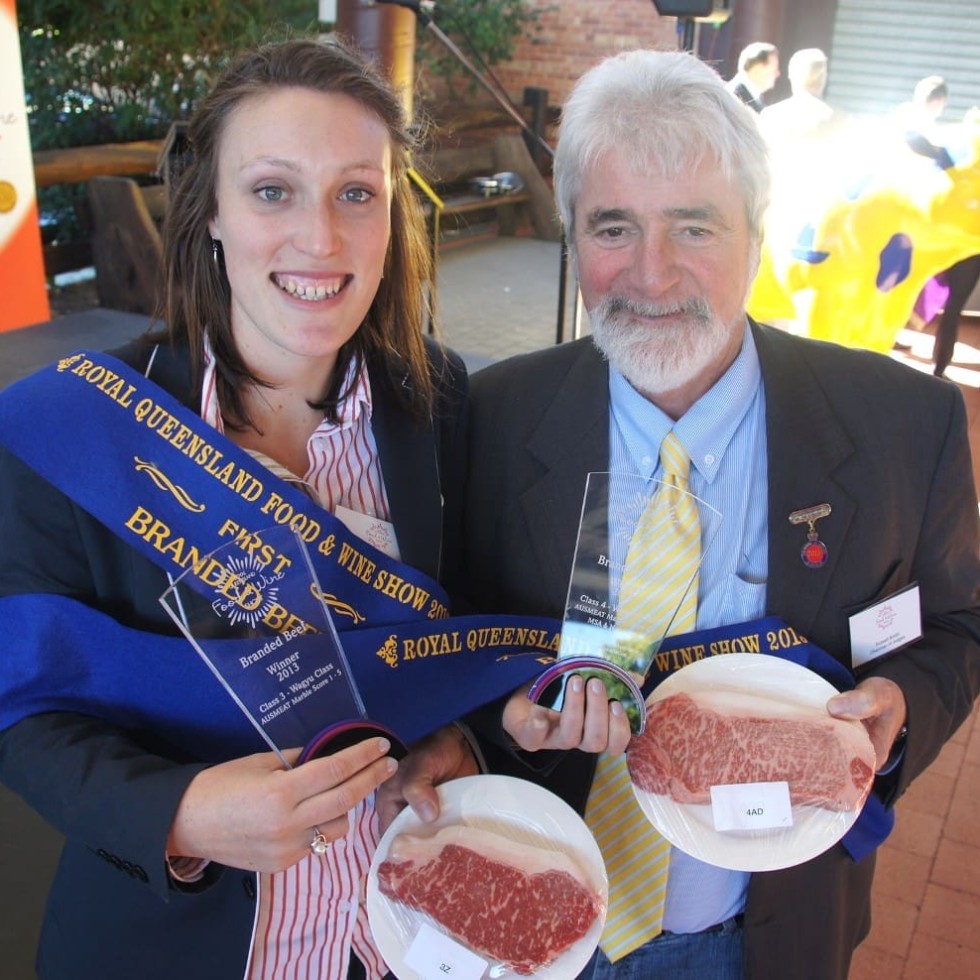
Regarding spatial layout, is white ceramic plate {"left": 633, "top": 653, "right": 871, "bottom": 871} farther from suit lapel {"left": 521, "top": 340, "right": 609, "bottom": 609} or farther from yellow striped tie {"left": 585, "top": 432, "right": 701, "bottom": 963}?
suit lapel {"left": 521, "top": 340, "right": 609, "bottom": 609}

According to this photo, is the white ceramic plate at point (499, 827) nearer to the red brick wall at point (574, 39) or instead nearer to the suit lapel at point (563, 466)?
the suit lapel at point (563, 466)

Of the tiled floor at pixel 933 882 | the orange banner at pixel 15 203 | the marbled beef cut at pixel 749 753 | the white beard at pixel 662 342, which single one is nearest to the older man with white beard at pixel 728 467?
the white beard at pixel 662 342

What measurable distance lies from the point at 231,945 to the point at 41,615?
1.75 feet

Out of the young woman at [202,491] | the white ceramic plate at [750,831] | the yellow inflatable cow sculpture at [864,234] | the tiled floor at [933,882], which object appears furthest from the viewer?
the yellow inflatable cow sculpture at [864,234]

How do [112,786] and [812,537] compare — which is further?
[812,537]

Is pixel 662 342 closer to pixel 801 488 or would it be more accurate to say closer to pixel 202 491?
pixel 801 488

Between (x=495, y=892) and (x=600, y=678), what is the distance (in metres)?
0.32

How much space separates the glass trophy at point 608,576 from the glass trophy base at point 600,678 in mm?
36

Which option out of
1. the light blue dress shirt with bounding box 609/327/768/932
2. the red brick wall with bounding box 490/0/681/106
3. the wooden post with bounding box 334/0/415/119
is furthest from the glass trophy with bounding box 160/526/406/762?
the red brick wall with bounding box 490/0/681/106

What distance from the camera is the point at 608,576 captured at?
4.85 ft

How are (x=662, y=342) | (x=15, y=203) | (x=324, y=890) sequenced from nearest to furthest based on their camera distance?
(x=324, y=890), (x=662, y=342), (x=15, y=203)

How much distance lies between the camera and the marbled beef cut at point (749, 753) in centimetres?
140

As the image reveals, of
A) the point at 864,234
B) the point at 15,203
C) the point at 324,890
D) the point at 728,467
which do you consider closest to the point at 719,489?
the point at 728,467

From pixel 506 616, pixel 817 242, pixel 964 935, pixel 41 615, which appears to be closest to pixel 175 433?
pixel 41 615
